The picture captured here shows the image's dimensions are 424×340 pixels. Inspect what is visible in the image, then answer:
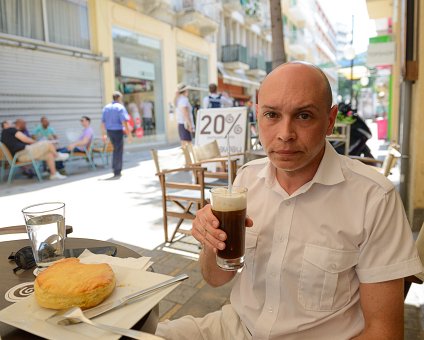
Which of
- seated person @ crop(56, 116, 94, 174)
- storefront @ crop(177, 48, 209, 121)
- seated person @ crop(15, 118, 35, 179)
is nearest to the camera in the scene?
seated person @ crop(15, 118, 35, 179)

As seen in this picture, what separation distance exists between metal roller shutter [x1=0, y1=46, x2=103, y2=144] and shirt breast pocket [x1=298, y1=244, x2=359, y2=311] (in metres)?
10.4

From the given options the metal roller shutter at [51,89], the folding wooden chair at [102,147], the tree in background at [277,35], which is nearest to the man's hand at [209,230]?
the tree in background at [277,35]

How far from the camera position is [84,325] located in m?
0.95

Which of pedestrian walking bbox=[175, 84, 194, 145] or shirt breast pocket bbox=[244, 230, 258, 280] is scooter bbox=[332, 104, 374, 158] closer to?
pedestrian walking bbox=[175, 84, 194, 145]

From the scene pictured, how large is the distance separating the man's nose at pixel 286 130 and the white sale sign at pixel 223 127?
4.79 metres

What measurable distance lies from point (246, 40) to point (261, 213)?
88.1 feet

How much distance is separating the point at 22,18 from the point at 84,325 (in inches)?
478

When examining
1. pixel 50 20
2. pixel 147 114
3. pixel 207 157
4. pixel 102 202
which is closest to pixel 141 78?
pixel 147 114

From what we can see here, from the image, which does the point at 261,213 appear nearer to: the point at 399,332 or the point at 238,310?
the point at 238,310

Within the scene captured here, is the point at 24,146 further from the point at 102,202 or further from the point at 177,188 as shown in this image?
the point at 177,188

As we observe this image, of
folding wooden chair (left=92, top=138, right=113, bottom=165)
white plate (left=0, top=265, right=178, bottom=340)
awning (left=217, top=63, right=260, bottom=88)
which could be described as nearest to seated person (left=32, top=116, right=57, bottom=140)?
folding wooden chair (left=92, top=138, right=113, bottom=165)

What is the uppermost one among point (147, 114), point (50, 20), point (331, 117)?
point (50, 20)

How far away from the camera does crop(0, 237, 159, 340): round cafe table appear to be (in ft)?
3.19

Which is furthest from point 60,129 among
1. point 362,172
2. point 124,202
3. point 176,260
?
point 362,172
